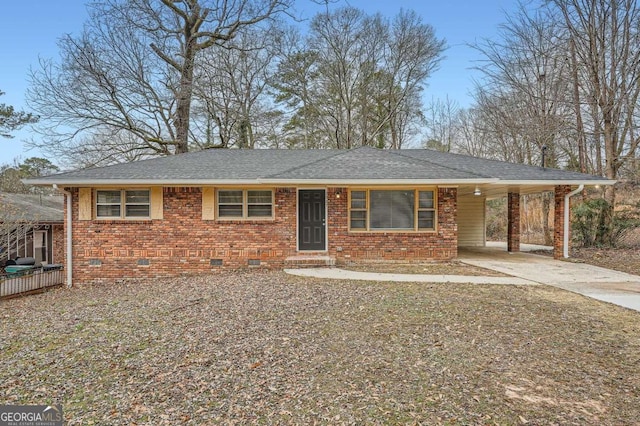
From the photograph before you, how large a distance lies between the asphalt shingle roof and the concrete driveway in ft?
7.90

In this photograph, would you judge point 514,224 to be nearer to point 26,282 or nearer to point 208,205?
point 208,205

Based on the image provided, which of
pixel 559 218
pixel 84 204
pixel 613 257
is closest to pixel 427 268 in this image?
pixel 559 218

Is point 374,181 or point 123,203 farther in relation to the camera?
point 123,203

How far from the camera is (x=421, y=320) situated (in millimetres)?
5039

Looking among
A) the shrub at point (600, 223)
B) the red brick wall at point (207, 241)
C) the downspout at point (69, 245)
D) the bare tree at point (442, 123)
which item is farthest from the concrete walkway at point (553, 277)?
the bare tree at point (442, 123)

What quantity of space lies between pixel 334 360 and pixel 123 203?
8521 mm

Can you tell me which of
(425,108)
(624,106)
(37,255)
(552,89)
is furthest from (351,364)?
(425,108)

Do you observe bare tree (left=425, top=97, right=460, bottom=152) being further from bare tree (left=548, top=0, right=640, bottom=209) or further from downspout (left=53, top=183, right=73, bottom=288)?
downspout (left=53, top=183, right=73, bottom=288)

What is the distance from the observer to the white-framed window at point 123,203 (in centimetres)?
977

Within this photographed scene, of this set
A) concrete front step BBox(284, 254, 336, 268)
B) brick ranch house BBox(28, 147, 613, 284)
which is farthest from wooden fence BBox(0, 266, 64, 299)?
concrete front step BBox(284, 254, 336, 268)

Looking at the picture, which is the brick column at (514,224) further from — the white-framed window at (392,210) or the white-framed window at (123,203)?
the white-framed window at (123,203)

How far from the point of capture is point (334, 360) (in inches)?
150

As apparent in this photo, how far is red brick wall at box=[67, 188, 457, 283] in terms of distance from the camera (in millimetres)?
9719

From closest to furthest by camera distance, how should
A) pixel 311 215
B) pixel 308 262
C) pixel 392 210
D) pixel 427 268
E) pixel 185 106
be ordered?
pixel 427 268 → pixel 308 262 → pixel 392 210 → pixel 311 215 → pixel 185 106
